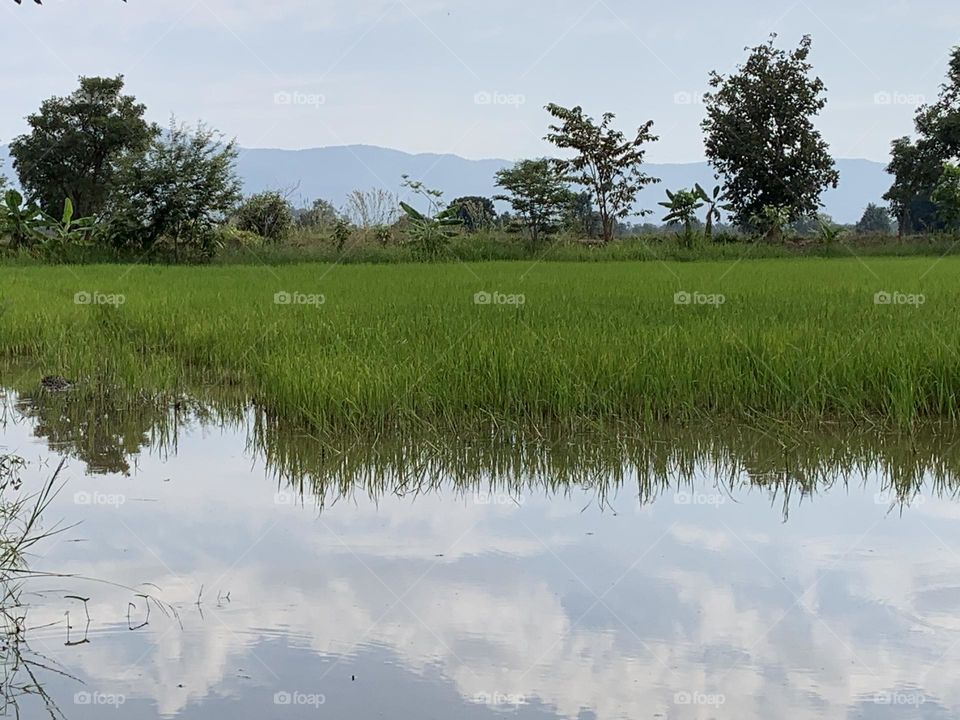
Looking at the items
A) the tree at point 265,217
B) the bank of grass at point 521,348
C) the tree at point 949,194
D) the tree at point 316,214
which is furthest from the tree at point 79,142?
the bank of grass at point 521,348

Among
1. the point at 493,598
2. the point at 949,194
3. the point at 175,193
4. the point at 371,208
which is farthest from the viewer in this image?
the point at 949,194

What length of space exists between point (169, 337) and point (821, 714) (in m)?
6.71

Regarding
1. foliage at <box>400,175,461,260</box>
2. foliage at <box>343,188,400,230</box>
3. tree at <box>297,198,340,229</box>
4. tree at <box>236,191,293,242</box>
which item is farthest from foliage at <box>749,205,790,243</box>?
tree at <box>236,191,293,242</box>

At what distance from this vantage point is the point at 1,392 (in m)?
6.41

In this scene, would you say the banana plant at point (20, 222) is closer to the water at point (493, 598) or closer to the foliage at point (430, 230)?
the foliage at point (430, 230)

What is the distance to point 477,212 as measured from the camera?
2428 cm

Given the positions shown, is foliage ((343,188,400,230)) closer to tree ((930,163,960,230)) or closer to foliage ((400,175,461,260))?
foliage ((400,175,461,260))

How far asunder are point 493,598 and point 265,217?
822 inches

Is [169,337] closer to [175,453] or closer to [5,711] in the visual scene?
[175,453]

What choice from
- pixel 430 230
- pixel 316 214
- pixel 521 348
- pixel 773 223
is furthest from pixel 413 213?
pixel 521 348

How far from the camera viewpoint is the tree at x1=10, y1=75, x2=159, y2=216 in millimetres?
37281

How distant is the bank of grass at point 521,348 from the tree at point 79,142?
28760 mm

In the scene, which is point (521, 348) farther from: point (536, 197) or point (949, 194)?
point (949, 194)

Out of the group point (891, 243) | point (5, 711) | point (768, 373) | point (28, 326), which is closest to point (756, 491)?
point (768, 373)
